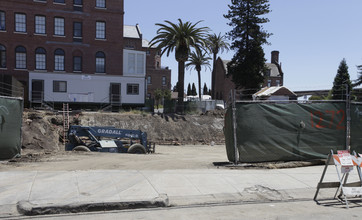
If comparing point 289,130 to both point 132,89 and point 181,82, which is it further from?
point 132,89

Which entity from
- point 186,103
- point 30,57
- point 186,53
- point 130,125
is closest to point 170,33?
point 186,53

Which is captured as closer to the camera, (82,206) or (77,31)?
(82,206)

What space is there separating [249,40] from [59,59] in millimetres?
24173

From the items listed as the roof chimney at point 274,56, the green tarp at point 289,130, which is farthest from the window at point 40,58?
the roof chimney at point 274,56

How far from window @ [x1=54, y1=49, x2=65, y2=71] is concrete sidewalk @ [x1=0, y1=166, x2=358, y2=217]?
3291cm

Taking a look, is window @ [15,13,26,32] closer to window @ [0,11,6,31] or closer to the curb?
window @ [0,11,6,31]

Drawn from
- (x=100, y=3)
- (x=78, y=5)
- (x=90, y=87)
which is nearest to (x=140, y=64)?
(x=90, y=87)

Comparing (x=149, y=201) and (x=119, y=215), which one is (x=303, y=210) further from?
(x=119, y=215)

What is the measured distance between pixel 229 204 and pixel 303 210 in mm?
1561

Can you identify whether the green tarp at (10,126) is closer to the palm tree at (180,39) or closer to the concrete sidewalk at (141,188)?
the concrete sidewalk at (141,188)

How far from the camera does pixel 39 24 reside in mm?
38969

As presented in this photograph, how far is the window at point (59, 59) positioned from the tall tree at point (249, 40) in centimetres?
2189

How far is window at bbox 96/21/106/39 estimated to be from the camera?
1631 inches

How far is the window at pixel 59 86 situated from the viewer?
36.8m
